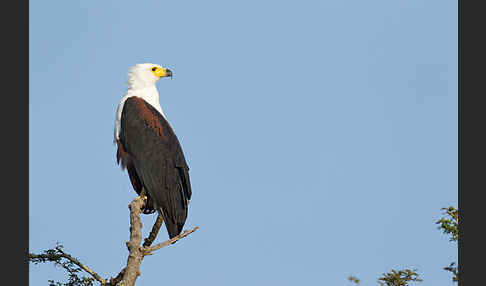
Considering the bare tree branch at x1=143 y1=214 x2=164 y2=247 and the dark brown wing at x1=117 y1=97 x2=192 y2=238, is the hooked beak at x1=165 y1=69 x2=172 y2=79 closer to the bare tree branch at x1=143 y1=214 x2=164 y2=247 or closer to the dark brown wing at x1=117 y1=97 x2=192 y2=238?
the dark brown wing at x1=117 y1=97 x2=192 y2=238

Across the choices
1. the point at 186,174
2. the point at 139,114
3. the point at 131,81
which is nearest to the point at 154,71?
the point at 131,81

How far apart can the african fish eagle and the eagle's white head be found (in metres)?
0.29

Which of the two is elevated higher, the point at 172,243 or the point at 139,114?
the point at 139,114

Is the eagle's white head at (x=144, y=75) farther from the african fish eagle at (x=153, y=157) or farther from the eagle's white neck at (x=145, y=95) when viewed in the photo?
the african fish eagle at (x=153, y=157)

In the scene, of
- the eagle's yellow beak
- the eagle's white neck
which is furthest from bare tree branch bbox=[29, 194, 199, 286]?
the eagle's yellow beak

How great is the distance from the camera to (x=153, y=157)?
8.49 metres

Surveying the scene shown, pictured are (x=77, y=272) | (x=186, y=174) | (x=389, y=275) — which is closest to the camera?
(x=389, y=275)

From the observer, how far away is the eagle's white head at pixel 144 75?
9859 millimetres

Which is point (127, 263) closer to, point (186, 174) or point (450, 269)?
point (186, 174)

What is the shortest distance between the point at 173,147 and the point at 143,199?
3.34 ft

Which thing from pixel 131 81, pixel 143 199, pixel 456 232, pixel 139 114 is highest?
pixel 131 81

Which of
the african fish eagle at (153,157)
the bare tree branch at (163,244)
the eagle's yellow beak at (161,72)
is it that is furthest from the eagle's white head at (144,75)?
the bare tree branch at (163,244)

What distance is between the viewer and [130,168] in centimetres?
873

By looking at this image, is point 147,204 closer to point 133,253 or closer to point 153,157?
point 153,157
